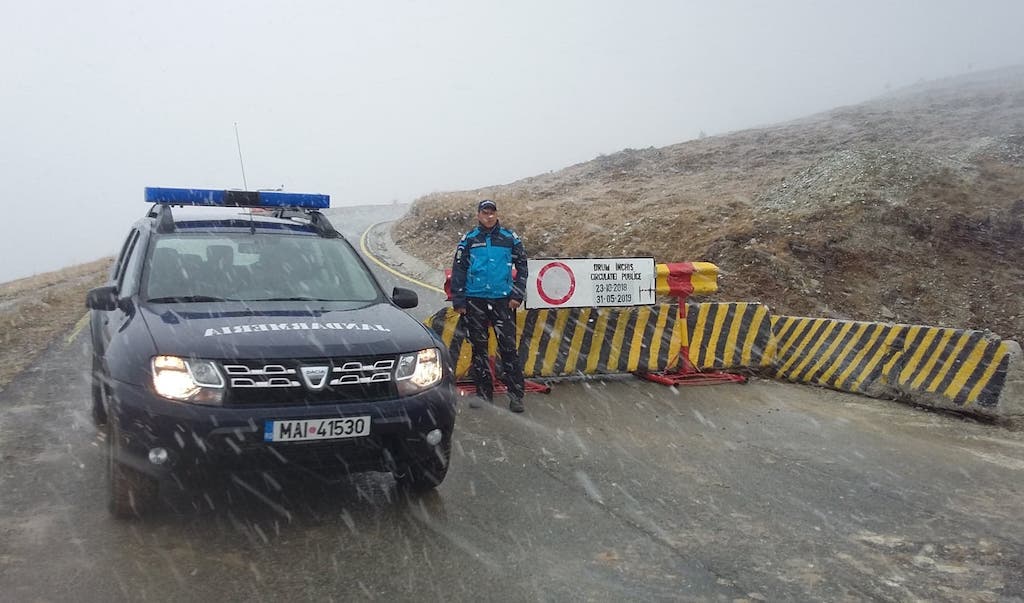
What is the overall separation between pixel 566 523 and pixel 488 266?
122 inches

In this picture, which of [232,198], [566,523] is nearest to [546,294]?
[232,198]

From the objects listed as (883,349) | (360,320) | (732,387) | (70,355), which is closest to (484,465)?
(360,320)

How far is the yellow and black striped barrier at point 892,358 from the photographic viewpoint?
7.48 meters

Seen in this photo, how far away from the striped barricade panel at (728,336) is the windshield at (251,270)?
4541 millimetres

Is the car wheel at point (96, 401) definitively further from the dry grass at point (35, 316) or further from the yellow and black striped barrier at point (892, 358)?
the yellow and black striped barrier at point (892, 358)

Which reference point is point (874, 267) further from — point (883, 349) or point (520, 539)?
point (520, 539)

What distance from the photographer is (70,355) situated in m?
9.34

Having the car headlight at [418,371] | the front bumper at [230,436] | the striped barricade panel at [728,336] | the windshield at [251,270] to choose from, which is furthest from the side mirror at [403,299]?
the striped barricade panel at [728,336]

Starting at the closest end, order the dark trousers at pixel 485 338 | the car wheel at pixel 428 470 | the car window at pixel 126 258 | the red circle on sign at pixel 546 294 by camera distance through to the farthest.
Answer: the car wheel at pixel 428 470 → the car window at pixel 126 258 → the dark trousers at pixel 485 338 → the red circle on sign at pixel 546 294

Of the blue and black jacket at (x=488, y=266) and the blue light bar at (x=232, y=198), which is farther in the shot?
the blue and black jacket at (x=488, y=266)

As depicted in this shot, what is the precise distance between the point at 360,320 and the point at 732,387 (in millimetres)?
5105

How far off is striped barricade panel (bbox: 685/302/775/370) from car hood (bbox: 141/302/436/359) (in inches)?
189

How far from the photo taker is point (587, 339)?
8328 mm

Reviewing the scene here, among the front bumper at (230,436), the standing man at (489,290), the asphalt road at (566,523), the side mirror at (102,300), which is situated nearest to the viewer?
the asphalt road at (566,523)
